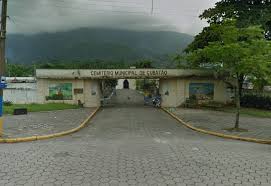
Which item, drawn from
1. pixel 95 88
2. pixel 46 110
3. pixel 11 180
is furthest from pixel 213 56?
pixel 95 88

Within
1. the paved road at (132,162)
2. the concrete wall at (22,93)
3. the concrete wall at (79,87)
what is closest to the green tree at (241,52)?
the paved road at (132,162)

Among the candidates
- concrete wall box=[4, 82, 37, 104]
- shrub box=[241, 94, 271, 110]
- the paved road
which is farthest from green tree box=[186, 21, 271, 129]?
concrete wall box=[4, 82, 37, 104]

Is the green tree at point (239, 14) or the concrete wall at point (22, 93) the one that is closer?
the green tree at point (239, 14)

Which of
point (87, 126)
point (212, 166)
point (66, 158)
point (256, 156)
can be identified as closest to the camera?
point (212, 166)

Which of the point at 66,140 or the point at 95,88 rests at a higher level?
the point at 95,88

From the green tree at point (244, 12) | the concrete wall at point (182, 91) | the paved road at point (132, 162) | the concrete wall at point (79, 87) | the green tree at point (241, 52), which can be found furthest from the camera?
the concrete wall at point (182, 91)

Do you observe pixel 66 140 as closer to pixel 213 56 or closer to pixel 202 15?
pixel 213 56

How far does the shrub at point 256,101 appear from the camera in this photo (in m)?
25.9

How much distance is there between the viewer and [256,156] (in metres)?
9.15

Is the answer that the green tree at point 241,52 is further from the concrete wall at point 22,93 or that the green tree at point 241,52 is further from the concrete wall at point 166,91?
the concrete wall at point 22,93

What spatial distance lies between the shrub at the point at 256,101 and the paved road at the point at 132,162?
16.1m

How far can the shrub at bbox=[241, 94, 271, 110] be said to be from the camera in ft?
84.8

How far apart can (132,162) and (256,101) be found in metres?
21.9

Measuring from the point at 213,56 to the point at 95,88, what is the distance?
1549 centimetres
